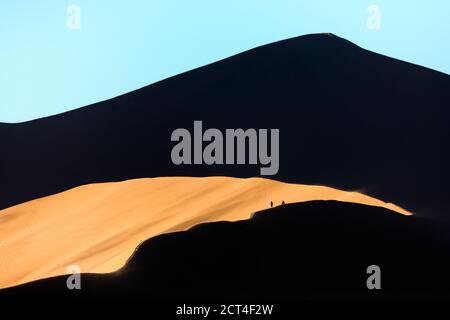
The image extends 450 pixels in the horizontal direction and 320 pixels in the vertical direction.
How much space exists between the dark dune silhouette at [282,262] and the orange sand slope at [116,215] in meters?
2.51

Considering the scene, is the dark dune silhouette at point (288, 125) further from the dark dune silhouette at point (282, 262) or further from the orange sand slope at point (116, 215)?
the dark dune silhouette at point (282, 262)

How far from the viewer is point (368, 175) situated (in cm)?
2314

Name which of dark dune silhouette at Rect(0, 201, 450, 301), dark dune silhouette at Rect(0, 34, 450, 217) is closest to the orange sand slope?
dark dune silhouette at Rect(0, 34, 450, 217)

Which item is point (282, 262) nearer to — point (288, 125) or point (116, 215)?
point (116, 215)

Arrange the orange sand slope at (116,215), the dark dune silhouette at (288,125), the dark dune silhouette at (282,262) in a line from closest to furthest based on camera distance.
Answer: the dark dune silhouette at (282,262), the orange sand slope at (116,215), the dark dune silhouette at (288,125)

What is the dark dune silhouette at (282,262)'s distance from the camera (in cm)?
1335

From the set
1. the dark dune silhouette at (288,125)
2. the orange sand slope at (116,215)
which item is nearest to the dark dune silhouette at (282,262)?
the orange sand slope at (116,215)

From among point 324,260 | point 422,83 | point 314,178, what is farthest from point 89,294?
point 422,83

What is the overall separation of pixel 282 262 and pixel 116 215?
33.8 feet

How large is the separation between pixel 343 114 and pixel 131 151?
1045 cm

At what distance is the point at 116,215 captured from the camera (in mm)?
23000

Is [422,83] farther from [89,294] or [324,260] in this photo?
[89,294]

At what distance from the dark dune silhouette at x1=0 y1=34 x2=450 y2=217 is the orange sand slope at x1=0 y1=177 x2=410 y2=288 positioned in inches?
53.4
